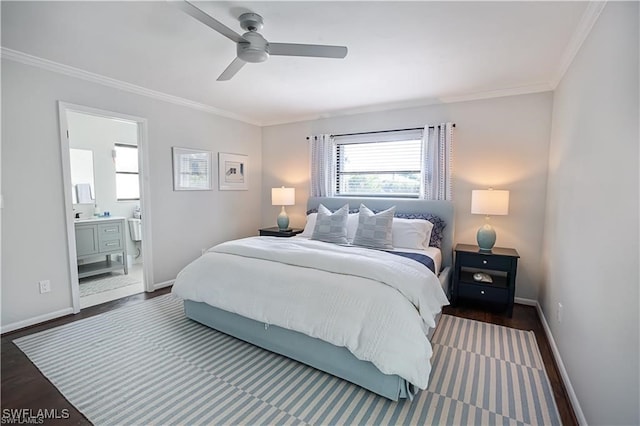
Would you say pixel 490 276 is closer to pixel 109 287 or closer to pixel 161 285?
pixel 161 285

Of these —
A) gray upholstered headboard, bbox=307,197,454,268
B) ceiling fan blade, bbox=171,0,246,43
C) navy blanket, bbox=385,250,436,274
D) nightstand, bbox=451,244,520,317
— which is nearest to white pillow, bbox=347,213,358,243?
gray upholstered headboard, bbox=307,197,454,268

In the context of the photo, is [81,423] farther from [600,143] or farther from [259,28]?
[600,143]

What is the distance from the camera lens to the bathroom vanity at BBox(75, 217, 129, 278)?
163 inches

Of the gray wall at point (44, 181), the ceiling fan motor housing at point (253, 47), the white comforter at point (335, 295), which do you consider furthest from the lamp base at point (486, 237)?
the gray wall at point (44, 181)

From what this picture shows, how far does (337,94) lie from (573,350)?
10.7 feet

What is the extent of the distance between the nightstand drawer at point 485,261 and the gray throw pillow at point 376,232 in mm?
833

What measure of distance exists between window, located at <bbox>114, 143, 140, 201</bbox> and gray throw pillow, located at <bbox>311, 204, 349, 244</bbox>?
3.58 metres

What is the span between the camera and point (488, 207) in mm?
3178

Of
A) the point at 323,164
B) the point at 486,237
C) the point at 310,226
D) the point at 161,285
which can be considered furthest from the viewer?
the point at 323,164

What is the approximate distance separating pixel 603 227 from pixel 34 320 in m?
4.57

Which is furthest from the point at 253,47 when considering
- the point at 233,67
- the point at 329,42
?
the point at 329,42

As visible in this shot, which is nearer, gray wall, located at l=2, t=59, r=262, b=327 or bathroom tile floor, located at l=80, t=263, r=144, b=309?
gray wall, located at l=2, t=59, r=262, b=327

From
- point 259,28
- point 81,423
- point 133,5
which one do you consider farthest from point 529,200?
point 81,423

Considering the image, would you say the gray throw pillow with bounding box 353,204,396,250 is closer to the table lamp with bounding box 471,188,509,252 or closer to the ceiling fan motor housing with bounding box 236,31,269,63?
the table lamp with bounding box 471,188,509,252
